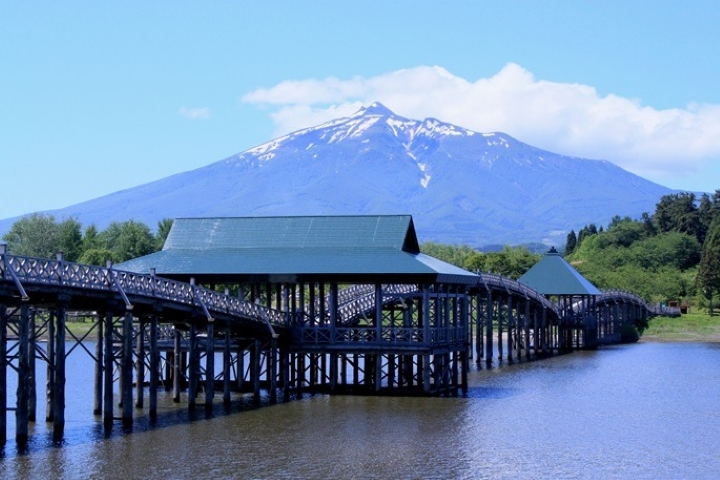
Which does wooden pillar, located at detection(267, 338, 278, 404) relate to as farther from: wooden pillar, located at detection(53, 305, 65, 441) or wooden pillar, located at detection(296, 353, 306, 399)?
wooden pillar, located at detection(53, 305, 65, 441)

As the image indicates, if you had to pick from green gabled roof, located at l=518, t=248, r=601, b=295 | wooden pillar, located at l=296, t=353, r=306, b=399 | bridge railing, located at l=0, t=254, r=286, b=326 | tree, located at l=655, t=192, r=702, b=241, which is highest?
tree, located at l=655, t=192, r=702, b=241

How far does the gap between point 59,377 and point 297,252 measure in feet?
61.1

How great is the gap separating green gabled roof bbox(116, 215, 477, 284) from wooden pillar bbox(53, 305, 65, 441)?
1500cm

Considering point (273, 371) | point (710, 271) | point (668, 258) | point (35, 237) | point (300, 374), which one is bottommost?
point (300, 374)

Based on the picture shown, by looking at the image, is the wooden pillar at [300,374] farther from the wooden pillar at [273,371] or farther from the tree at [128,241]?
the tree at [128,241]

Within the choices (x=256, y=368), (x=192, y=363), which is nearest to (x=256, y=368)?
(x=256, y=368)

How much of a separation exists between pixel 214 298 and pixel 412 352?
30.6ft

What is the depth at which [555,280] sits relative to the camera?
100m

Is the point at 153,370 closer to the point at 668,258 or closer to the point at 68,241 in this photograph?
the point at 68,241

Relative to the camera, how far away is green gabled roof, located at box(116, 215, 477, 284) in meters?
55.4

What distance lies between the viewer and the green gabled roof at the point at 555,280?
99.2 metres

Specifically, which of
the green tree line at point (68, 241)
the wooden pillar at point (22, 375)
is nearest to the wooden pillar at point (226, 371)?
the wooden pillar at point (22, 375)

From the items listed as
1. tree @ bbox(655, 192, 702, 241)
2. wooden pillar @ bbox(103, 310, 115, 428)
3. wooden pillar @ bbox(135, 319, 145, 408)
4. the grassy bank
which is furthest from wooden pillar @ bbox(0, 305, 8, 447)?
tree @ bbox(655, 192, 702, 241)

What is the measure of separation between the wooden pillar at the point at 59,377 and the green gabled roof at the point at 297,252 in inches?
591
